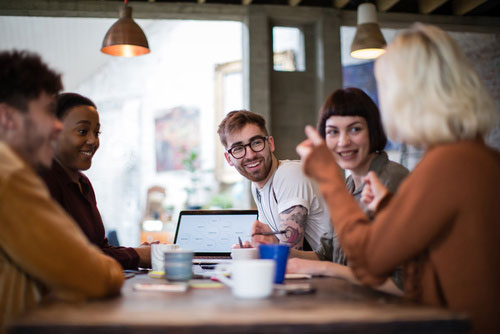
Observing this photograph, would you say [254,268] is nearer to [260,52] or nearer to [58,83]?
[58,83]

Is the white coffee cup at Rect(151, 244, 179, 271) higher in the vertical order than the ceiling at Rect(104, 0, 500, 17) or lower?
lower

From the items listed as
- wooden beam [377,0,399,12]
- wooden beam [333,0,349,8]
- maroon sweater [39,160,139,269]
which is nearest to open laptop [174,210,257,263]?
maroon sweater [39,160,139,269]

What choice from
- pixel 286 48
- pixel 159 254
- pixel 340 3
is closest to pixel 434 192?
pixel 159 254

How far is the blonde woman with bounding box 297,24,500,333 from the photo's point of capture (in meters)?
1.09

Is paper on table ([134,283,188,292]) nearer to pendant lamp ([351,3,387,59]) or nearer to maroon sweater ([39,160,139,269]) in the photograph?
maroon sweater ([39,160,139,269])

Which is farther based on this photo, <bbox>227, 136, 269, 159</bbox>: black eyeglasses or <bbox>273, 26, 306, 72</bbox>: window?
<bbox>273, 26, 306, 72</bbox>: window

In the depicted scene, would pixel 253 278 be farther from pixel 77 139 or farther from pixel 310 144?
pixel 77 139

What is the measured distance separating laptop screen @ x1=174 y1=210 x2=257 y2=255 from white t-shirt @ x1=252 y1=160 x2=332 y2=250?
0.68 ft

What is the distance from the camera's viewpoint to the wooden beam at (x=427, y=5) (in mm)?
6486

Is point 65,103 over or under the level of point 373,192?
over

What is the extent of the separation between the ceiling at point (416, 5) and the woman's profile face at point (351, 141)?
4730 mm

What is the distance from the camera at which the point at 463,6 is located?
6664mm

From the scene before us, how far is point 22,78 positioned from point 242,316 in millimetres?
857

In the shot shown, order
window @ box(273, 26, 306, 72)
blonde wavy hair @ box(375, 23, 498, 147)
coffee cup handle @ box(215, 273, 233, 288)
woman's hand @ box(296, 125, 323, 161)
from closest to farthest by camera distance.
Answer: blonde wavy hair @ box(375, 23, 498, 147) → woman's hand @ box(296, 125, 323, 161) → coffee cup handle @ box(215, 273, 233, 288) → window @ box(273, 26, 306, 72)
